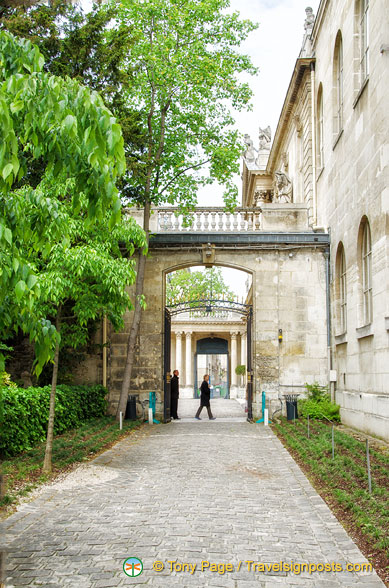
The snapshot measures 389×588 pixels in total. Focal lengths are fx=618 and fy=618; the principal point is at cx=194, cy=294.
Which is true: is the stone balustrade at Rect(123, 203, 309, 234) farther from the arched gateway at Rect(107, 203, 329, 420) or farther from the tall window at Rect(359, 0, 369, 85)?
the tall window at Rect(359, 0, 369, 85)

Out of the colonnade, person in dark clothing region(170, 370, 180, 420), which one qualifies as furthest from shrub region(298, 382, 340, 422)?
the colonnade

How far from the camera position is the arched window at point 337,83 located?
17.7m

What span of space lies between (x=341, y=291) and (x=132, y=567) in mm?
14205

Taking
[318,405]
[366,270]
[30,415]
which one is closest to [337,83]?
[366,270]

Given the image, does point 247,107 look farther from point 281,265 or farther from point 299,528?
point 299,528

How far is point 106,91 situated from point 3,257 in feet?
43.6

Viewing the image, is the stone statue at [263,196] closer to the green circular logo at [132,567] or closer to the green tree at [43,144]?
the green circular logo at [132,567]

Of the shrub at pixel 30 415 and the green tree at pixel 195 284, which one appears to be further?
the green tree at pixel 195 284

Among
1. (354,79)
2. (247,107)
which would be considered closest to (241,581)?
(354,79)

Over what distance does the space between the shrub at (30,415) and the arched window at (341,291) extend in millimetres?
7842

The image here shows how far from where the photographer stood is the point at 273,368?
1923 cm

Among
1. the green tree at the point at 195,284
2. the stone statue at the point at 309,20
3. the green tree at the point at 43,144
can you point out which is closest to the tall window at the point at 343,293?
the stone statue at the point at 309,20

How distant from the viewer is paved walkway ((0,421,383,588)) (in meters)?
5.16

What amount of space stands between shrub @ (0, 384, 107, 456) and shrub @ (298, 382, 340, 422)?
20.8ft
